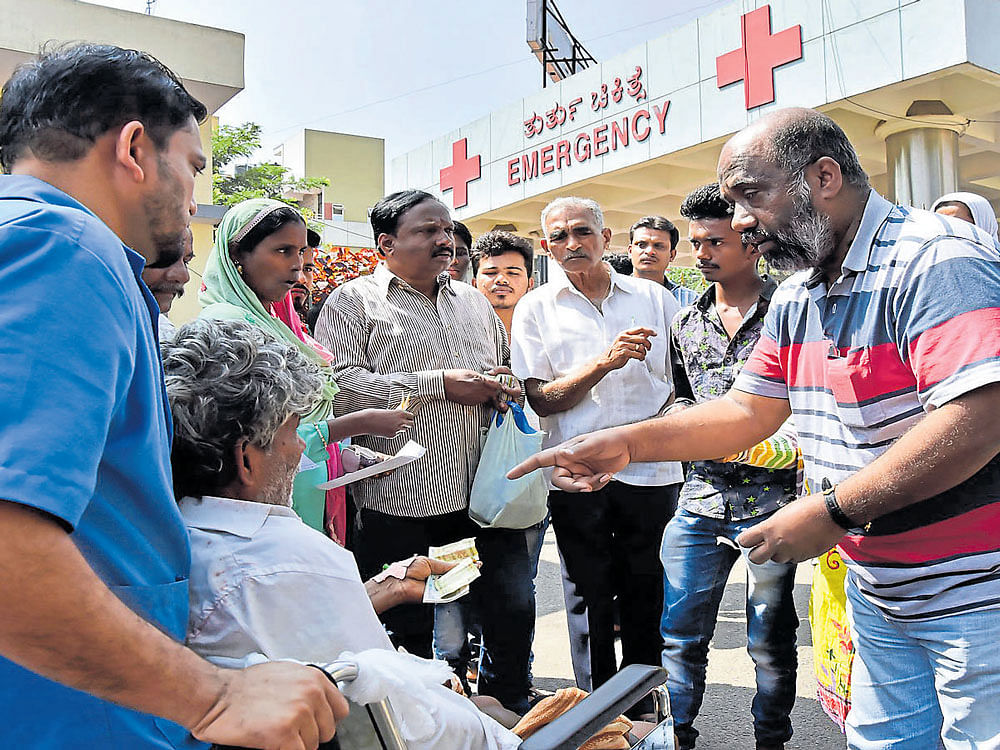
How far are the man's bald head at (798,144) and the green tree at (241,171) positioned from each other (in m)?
24.0

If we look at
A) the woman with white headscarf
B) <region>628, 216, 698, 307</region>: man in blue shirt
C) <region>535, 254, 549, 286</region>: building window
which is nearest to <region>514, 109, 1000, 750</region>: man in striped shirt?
the woman with white headscarf

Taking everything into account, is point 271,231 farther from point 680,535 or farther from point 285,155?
point 285,155

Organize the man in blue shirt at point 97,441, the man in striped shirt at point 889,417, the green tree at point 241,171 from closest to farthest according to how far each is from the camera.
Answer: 1. the man in blue shirt at point 97,441
2. the man in striped shirt at point 889,417
3. the green tree at point 241,171

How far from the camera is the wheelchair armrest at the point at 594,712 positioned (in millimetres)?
1434

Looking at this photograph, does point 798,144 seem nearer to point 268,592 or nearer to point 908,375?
point 908,375

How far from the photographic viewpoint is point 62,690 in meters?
1.13

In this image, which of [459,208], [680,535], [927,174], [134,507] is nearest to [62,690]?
[134,507]

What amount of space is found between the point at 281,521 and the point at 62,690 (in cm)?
47

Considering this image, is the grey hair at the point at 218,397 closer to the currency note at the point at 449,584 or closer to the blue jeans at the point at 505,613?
the currency note at the point at 449,584

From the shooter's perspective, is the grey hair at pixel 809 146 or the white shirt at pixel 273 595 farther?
the grey hair at pixel 809 146

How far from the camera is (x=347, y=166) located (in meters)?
36.7

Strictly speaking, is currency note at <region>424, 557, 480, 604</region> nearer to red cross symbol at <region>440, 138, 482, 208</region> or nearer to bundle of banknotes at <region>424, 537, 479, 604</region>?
bundle of banknotes at <region>424, 537, 479, 604</region>

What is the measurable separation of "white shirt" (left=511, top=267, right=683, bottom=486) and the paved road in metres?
1.09

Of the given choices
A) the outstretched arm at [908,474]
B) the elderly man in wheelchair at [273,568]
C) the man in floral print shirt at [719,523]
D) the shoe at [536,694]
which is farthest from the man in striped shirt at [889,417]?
the shoe at [536,694]
